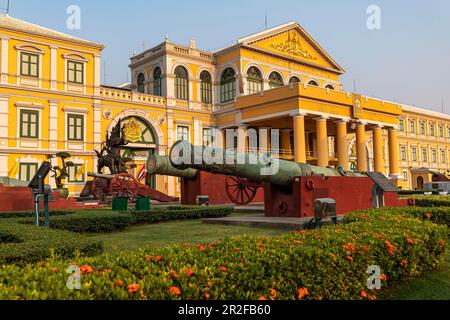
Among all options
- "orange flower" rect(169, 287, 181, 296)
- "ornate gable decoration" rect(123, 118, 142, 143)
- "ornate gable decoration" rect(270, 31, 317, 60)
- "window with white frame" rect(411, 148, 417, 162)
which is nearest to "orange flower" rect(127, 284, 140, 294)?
"orange flower" rect(169, 287, 181, 296)

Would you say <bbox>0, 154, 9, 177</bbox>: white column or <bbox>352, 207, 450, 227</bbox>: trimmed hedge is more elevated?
<bbox>0, 154, 9, 177</bbox>: white column

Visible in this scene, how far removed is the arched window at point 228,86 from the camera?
3475 centimetres

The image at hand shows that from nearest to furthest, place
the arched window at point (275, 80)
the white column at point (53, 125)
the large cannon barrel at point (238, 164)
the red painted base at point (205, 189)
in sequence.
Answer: the large cannon barrel at point (238, 164), the red painted base at point (205, 189), the white column at point (53, 125), the arched window at point (275, 80)

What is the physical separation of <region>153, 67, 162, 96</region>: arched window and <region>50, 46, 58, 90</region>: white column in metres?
8.60

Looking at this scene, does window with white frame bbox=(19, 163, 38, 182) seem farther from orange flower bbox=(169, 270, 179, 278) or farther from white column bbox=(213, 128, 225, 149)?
orange flower bbox=(169, 270, 179, 278)

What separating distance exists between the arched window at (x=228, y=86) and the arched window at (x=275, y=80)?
373 centimetres

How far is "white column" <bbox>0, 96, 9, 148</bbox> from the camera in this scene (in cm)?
2516

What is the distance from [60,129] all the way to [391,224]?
24795mm

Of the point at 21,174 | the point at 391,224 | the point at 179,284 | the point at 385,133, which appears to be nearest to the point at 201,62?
the point at 21,174

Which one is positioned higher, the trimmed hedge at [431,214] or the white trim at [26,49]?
the white trim at [26,49]

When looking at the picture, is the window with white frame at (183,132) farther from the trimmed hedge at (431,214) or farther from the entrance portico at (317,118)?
the trimmed hedge at (431,214)

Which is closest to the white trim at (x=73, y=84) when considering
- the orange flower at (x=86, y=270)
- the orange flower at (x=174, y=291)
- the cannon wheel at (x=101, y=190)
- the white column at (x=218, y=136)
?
the cannon wheel at (x=101, y=190)

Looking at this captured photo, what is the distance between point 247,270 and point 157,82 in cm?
3191

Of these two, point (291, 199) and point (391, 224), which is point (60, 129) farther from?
point (391, 224)
